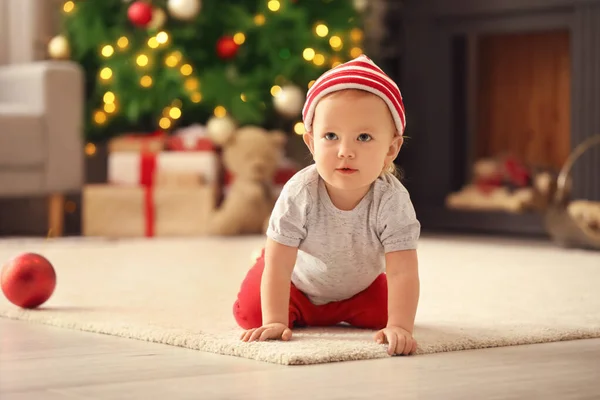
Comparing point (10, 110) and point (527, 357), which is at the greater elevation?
point (10, 110)

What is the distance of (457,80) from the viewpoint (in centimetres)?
449

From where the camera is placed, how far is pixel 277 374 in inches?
55.7

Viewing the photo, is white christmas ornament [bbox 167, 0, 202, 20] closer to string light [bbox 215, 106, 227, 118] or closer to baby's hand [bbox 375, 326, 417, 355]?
string light [bbox 215, 106, 227, 118]

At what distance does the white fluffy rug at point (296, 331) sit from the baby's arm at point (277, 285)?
0.05 metres

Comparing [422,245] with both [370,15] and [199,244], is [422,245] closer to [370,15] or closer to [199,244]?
[199,244]

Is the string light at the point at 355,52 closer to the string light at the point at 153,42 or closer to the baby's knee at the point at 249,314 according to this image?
the string light at the point at 153,42

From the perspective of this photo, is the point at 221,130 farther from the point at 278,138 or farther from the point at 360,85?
the point at 360,85

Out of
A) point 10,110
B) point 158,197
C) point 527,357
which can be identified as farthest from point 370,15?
point 527,357

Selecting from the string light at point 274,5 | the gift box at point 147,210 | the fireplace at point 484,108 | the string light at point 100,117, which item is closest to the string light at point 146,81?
the string light at point 100,117

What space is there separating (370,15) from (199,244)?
58.4 inches

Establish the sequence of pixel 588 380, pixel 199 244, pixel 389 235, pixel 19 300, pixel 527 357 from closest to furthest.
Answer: pixel 588 380 < pixel 527 357 < pixel 389 235 < pixel 19 300 < pixel 199 244

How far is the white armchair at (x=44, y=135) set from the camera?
3850 millimetres

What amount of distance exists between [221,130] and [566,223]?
1304 millimetres

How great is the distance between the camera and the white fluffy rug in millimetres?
1665
